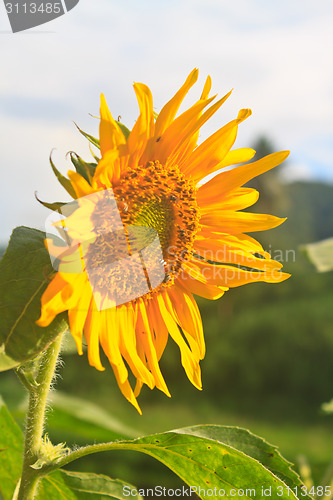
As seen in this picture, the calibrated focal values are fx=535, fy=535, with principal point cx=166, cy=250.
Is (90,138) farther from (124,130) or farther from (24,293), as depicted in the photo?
(24,293)

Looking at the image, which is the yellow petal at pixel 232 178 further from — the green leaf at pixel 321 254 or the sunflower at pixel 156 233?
the green leaf at pixel 321 254

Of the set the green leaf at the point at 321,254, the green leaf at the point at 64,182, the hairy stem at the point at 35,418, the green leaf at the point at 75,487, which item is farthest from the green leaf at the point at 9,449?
the green leaf at the point at 321,254

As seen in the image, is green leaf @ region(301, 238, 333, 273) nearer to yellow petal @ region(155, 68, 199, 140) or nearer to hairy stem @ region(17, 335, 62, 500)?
yellow petal @ region(155, 68, 199, 140)

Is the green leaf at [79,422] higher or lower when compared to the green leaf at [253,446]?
lower

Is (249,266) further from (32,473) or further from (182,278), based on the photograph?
(32,473)

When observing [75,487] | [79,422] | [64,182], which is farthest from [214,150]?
[79,422]

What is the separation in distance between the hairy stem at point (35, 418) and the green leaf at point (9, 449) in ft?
0.75

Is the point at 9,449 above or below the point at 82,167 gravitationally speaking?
below

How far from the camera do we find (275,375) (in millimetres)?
10656

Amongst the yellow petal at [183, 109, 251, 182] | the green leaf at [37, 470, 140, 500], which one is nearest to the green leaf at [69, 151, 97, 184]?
the yellow petal at [183, 109, 251, 182]

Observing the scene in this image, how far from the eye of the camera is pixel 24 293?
727 mm

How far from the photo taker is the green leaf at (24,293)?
2.34 feet

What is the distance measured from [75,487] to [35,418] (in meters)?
0.20

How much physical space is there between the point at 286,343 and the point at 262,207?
999cm
